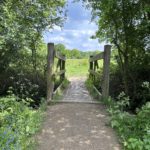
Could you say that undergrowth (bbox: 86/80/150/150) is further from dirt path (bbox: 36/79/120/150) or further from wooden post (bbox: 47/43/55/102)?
wooden post (bbox: 47/43/55/102)

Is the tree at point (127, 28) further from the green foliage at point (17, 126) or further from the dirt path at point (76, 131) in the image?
the green foliage at point (17, 126)

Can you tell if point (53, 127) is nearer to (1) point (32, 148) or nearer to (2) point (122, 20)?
(1) point (32, 148)

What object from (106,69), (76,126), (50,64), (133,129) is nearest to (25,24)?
(50,64)

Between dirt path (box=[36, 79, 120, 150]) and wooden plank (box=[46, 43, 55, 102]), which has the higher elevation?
wooden plank (box=[46, 43, 55, 102])

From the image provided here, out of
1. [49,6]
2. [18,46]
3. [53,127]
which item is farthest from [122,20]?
[53,127]

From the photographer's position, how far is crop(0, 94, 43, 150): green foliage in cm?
361

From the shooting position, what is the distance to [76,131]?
4.96 m

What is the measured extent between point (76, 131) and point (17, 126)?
3.52ft

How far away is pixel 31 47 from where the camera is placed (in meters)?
10.2

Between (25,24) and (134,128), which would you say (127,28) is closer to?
(25,24)

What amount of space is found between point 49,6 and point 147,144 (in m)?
7.46

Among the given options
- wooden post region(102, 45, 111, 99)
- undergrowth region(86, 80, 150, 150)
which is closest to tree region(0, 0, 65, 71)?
wooden post region(102, 45, 111, 99)

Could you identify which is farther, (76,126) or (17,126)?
(76,126)

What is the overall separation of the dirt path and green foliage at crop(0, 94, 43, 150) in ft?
0.59
